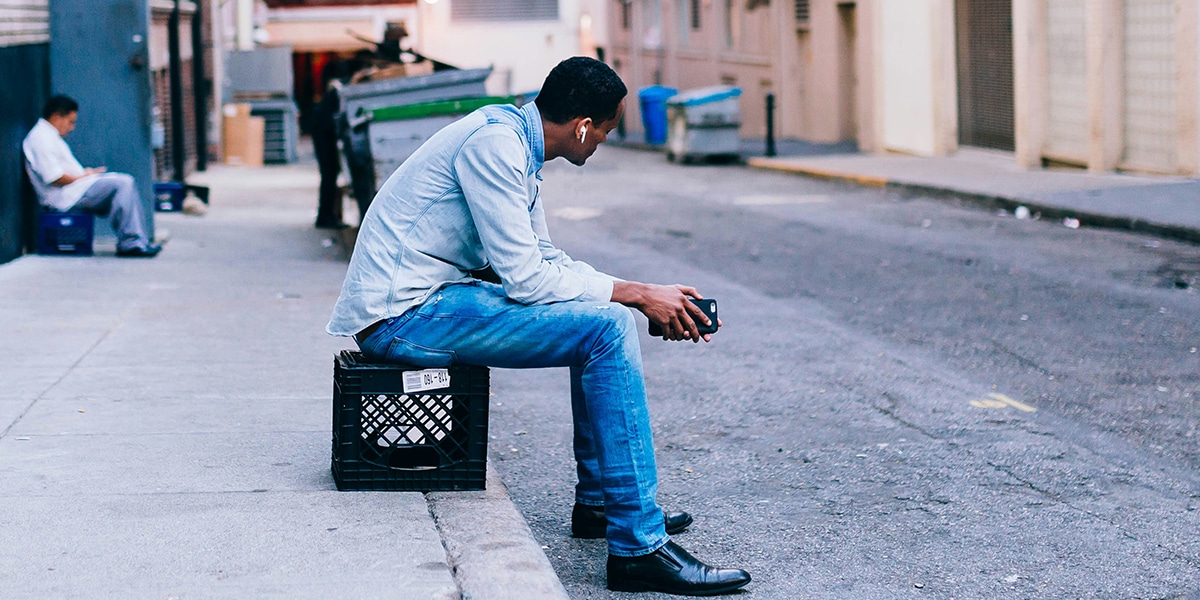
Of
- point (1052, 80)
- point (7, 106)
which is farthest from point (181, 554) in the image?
point (1052, 80)

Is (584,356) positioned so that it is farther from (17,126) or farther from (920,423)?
(17,126)

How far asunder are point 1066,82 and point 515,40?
30.5 meters

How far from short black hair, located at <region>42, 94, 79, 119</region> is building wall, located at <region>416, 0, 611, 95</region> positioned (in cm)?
3630

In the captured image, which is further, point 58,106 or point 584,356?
point 58,106

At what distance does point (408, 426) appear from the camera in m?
4.66

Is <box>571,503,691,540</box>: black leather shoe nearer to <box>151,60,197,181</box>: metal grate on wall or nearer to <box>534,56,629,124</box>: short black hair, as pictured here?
<box>534,56,629,124</box>: short black hair

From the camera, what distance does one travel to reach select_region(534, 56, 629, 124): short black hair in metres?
4.29

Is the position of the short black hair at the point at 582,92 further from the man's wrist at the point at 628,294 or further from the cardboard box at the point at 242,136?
the cardboard box at the point at 242,136

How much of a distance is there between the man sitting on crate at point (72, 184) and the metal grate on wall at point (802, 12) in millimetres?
20138

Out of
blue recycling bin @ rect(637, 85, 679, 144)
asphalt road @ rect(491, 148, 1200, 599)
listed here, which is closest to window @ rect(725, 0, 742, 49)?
blue recycling bin @ rect(637, 85, 679, 144)

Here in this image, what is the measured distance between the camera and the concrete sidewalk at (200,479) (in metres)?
3.89

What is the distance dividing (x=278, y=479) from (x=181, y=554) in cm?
86

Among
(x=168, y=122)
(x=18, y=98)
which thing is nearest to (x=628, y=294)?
(x=18, y=98)

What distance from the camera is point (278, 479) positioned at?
16.0ft
